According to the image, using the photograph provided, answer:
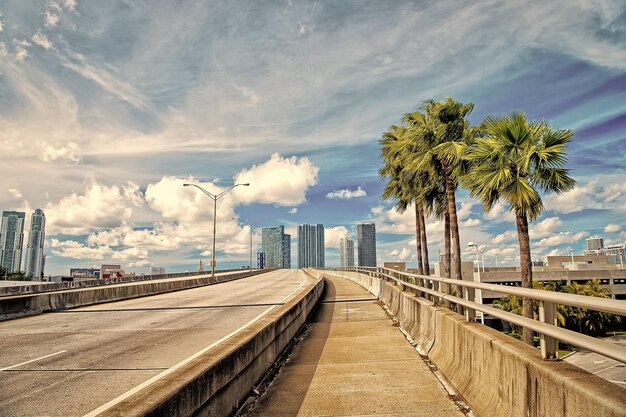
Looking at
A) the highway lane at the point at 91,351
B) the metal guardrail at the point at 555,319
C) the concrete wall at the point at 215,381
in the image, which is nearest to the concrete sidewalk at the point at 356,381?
the concrete wall at the point at 215,381

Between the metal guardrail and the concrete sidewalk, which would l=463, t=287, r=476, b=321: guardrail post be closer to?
the metal guardrail

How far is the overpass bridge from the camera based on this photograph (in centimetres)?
413

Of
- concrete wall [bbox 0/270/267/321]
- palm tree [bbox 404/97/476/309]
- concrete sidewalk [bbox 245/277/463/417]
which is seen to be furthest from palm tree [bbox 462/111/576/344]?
concrete wall [bbox 0/270/267/321]

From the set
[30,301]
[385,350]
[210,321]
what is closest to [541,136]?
[385,350]

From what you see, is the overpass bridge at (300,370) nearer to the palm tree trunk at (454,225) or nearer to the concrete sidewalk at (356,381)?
the concrete sidewalk at (356,381)

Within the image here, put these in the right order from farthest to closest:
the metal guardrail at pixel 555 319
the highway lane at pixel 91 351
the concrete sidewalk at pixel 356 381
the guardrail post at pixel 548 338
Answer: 1. the highway lane at pixel 91 351
2. the concrete sidewalk at pixel 356 381
3. the guardrail post at pixel 548 338
4. the metal guardrail at pixel 555 319

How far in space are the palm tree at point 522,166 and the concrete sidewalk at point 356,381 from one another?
372 inches

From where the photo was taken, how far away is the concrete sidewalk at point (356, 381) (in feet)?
20.4

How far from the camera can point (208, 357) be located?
5832 mm

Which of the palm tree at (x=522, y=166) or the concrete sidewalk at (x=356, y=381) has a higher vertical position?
the palm tree at (x=522, y=166)

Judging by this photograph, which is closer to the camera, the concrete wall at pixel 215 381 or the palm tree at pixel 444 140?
the concrete wall at pixel 215 381

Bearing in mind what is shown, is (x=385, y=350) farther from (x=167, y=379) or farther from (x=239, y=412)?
(x=167, y=379)

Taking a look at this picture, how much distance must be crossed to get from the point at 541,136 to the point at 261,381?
1597cm

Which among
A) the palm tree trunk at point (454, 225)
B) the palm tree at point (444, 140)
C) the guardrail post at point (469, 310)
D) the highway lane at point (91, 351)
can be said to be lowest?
the highway lane at point (91, 351)
